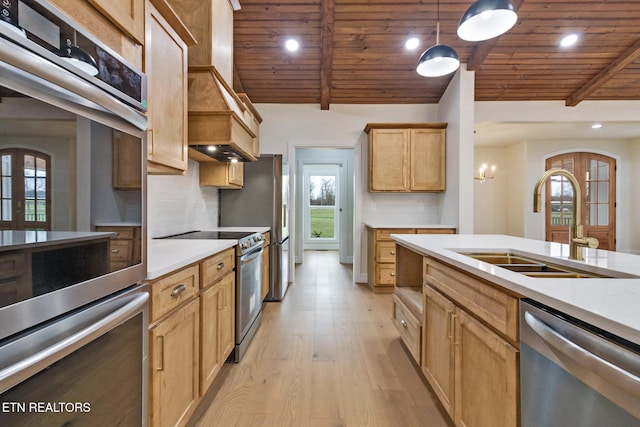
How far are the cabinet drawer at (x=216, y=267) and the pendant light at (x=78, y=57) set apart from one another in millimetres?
1013

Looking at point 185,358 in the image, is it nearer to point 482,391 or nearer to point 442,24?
point 482,391

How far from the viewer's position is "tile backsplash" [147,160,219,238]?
231cm

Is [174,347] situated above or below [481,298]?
below

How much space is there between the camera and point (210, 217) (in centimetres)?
342

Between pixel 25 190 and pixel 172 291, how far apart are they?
75 cm

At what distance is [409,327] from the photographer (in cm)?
206

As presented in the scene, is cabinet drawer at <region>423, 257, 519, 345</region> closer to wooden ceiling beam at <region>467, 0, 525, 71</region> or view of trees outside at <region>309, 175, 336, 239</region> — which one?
wooden ceiling beam at <region>467, 0, 525, 71</region>

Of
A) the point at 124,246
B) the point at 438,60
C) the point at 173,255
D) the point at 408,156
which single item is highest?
the point at 438,60

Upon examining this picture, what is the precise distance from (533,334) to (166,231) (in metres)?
2.53

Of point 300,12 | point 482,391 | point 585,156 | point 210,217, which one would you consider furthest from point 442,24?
point 585,156

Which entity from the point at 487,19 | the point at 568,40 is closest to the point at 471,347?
the point at 487,19

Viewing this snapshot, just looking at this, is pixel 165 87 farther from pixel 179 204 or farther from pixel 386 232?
pixel 386 232

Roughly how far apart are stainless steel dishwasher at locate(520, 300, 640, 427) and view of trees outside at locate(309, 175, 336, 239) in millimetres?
6867

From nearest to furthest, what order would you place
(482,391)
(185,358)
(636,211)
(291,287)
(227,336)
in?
(482,391), (185,358), (227,336), (291,287), (636,211)
